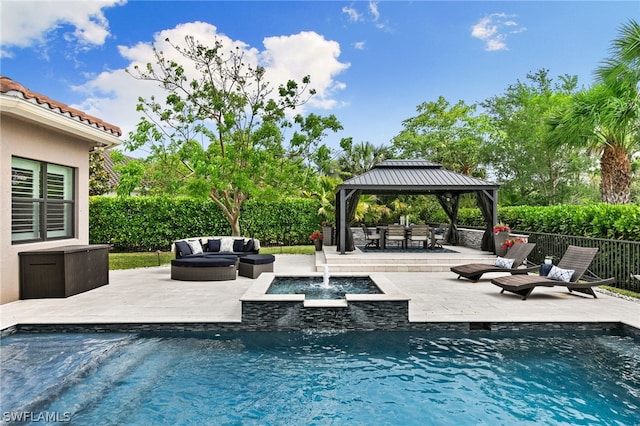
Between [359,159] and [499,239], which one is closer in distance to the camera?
[499,239]

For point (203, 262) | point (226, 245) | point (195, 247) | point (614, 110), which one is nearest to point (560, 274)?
point (614, 110)

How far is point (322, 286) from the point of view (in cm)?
837

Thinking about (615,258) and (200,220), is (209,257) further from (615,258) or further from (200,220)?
(615,258)

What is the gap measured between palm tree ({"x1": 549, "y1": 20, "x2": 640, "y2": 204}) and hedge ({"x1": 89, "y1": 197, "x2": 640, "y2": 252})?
2.82 m

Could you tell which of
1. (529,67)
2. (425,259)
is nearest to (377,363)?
(425,259)

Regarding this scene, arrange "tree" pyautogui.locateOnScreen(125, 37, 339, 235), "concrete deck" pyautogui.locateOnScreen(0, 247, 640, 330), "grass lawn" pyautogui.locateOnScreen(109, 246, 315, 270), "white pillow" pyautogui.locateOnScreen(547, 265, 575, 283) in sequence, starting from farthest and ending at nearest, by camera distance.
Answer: "tree" pyautogui.locateOnScreen(125, 37, 339, 235)
"grass lawn" pyautogui.locateOnScreen(109, 246, 315, 270)
"white pillow" pyautogui.locateOnScreen(547, 265, 575, 283)
"concrete deck" pyautogui.locateOnScreen(0, 247, 640, 330)

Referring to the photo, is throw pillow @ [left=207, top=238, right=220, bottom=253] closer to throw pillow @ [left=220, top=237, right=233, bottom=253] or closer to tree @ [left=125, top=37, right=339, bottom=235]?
throw pillow @ [left=220, top=237, right=233, bottom=253]

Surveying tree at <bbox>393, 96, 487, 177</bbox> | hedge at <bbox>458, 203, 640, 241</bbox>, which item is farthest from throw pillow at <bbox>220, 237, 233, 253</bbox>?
tree at <bbox>393, 96, 487, 177</bbox>

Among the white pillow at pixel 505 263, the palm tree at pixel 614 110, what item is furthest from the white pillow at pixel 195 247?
the palm tree at pixel 614 110

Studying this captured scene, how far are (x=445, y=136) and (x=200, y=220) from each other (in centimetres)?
1792

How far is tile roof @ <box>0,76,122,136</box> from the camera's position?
246 inches

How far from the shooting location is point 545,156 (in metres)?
25.4

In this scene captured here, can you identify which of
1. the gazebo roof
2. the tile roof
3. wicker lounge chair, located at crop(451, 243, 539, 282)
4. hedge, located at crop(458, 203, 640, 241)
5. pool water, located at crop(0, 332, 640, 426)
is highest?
the tile roof

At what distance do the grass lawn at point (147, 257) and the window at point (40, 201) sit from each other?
391cm
